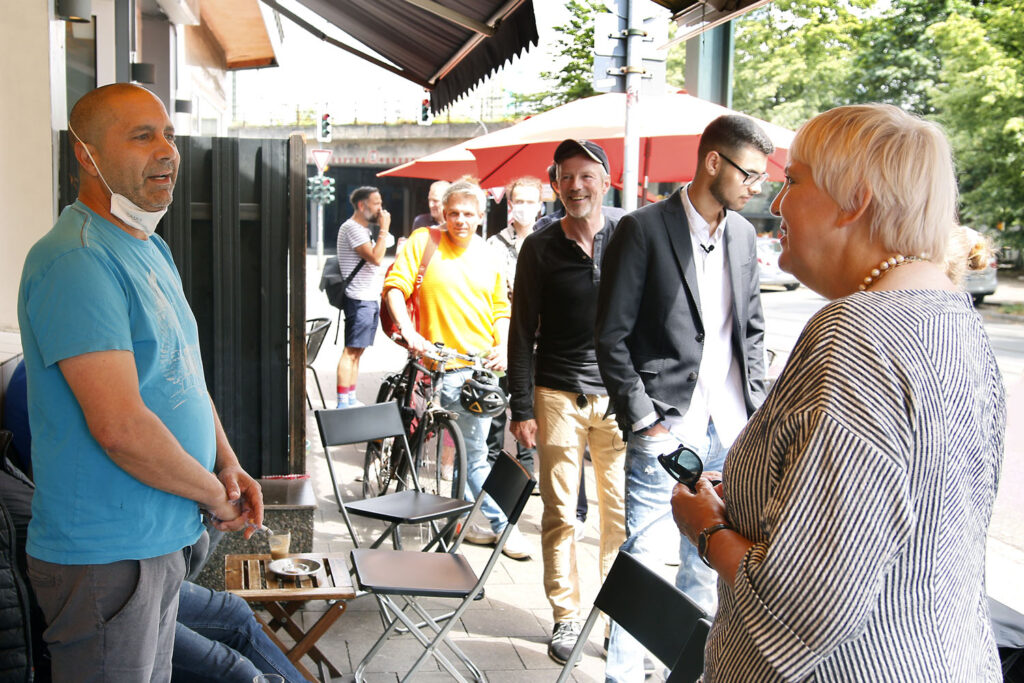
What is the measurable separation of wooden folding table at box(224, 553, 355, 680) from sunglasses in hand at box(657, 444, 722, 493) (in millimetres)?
1883

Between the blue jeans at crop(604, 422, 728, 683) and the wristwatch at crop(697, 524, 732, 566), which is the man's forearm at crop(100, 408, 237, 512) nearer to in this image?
the wristwatch at crop(697, 524, 732, 566)

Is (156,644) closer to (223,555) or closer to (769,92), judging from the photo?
(223,555)

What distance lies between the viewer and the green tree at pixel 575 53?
12.6 m

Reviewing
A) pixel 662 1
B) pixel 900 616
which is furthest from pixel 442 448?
pixel 900 616

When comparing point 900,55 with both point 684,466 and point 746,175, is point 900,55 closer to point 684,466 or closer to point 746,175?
point 746,175

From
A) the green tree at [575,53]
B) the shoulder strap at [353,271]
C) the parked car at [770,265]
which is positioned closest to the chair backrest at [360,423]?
the shoulder strap at [353,271]

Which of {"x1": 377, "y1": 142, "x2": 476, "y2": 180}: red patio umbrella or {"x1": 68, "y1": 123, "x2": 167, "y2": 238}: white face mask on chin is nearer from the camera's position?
{"x1": 68, "y1": 123, "x2": 167, "y2": 238}: white face mask on chin

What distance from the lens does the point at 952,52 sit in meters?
26.6

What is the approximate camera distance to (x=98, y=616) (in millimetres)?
2154

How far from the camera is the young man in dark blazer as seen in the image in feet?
11.7

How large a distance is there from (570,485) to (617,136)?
3579 millimetres

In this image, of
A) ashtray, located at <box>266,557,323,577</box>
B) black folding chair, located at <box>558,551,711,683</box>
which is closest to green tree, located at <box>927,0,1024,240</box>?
ashtray, located at <box>266,557,323,577</box>

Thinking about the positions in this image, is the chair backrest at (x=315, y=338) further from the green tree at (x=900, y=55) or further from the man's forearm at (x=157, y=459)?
the green tree at (x=900, y=55)

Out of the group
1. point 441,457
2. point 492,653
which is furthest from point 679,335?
point 441,457
